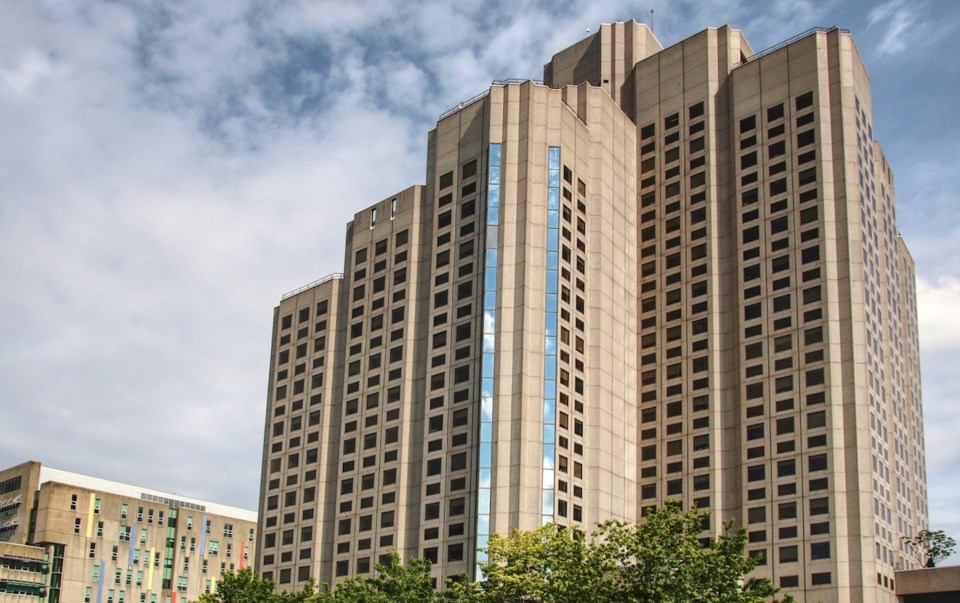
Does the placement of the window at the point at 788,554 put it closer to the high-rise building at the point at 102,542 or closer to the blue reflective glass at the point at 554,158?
the blue reflective glass at the point at 554,158

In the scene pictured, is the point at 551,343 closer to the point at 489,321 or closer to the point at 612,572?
the point at 489,321

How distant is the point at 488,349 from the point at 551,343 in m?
6.42

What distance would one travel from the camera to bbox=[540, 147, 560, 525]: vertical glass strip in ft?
350

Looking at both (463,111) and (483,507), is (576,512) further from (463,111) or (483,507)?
(463,111)

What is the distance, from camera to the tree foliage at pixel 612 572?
6675 centimetres

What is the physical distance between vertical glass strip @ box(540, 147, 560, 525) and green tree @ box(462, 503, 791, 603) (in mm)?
26219

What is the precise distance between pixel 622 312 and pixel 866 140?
33.5m

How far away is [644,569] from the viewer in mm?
68188

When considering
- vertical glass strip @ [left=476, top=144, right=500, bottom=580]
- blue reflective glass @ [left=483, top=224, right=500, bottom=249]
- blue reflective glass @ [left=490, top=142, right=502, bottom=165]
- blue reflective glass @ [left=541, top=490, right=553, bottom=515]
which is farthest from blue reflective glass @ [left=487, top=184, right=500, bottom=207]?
blue reflective glass @ [left=541, top=490, right=553, bottom=515]

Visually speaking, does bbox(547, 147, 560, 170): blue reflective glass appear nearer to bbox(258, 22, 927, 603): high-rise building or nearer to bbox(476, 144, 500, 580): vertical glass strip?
bbox(258, 22, 927, 603): high-rise building

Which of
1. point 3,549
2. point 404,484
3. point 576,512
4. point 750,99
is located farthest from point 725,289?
point 3,549

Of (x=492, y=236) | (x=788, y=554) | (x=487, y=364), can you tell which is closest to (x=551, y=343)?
(x=487, y=364)

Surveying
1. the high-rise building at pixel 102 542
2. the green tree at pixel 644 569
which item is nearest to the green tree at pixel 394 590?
the green tree at pixel 644 569

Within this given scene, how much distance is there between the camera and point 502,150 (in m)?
120
